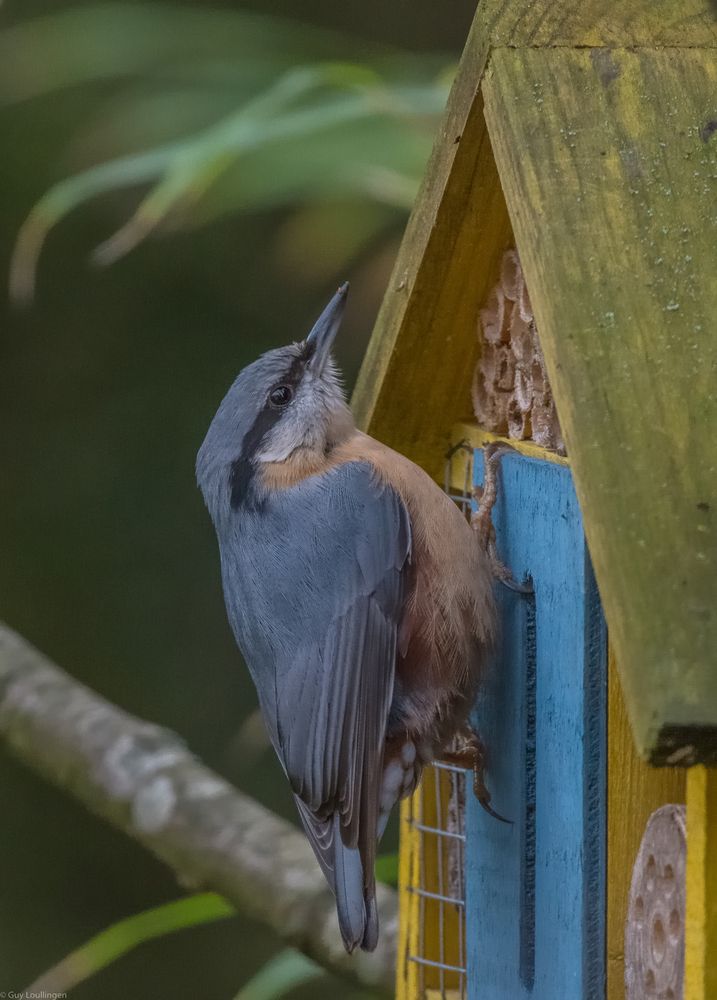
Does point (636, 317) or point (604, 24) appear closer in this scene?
point (636, 317)

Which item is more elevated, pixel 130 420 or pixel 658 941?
pixel 130 420

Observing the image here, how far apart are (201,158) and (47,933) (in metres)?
2.60

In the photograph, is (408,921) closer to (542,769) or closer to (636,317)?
(542,769)

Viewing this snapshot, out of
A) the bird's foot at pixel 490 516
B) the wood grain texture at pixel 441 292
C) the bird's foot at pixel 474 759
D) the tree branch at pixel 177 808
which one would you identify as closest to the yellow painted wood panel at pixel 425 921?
the tree branch at pixel 177 808

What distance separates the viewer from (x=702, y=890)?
4.43ft

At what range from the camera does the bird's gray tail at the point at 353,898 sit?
1796mm

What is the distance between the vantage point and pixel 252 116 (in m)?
2.52

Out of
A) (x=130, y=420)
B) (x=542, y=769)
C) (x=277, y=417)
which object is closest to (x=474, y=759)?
(x=542, y=769)

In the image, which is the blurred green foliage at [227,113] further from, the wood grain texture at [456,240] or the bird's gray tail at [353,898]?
the bird's gray tail at [353,898]

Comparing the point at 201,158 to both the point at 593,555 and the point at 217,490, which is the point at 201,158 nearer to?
the point at 217,490

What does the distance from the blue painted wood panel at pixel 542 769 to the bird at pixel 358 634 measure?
0.19ft

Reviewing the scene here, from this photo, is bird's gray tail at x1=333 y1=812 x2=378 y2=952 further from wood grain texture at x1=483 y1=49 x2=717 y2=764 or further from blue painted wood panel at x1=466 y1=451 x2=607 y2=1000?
wood grain texture at x1=483 y1=49 x2=717 y2=764

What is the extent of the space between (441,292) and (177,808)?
1.13m

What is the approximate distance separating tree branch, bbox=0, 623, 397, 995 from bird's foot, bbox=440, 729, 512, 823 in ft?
1.70
